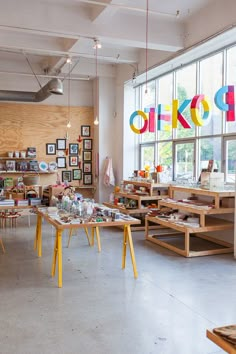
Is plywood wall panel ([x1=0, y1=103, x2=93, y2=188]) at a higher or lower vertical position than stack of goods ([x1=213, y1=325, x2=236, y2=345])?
higher

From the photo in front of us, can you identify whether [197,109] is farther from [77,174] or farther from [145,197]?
[77,174]

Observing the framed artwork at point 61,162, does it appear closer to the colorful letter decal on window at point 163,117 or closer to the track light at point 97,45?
the colorful letter decal on window at point 163,117

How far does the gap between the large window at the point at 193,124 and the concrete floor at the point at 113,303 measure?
2.03 meters

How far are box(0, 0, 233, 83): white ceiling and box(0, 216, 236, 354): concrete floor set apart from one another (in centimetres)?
370

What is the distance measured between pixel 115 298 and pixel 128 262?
1365 millimetres

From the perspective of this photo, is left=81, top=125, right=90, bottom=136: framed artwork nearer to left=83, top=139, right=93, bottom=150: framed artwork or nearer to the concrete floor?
left=83, top=139, right=93, bottom=150: framed artwork

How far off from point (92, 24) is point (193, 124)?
272 centimetres

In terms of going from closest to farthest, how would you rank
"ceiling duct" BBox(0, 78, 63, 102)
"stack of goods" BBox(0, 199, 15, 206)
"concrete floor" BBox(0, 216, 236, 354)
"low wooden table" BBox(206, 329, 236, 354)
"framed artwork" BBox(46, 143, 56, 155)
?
"low wooden table" BBox(206, 329, 236, 354) → "concrete floor" BBox(0, 216, 236, 354) → "stack of goods" BBox(0, 199, 15, 206) → "ceiling duct" BBox(0, 78, 63, 102) → "framed artwork" BBox(46, 143, 56, 155)

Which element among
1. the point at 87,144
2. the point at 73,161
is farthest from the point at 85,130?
the point at 73,161

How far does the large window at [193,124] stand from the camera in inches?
251

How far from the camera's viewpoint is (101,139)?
10047 millimetres

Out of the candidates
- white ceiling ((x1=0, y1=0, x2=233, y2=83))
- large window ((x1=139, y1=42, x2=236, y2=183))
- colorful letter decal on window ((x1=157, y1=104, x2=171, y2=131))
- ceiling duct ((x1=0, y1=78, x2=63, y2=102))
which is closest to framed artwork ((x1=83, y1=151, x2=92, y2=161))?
large window ((x1=139, y1=42, x2=236, y2=183))

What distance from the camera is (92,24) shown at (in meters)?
6.33

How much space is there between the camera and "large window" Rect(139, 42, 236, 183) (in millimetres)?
6379
